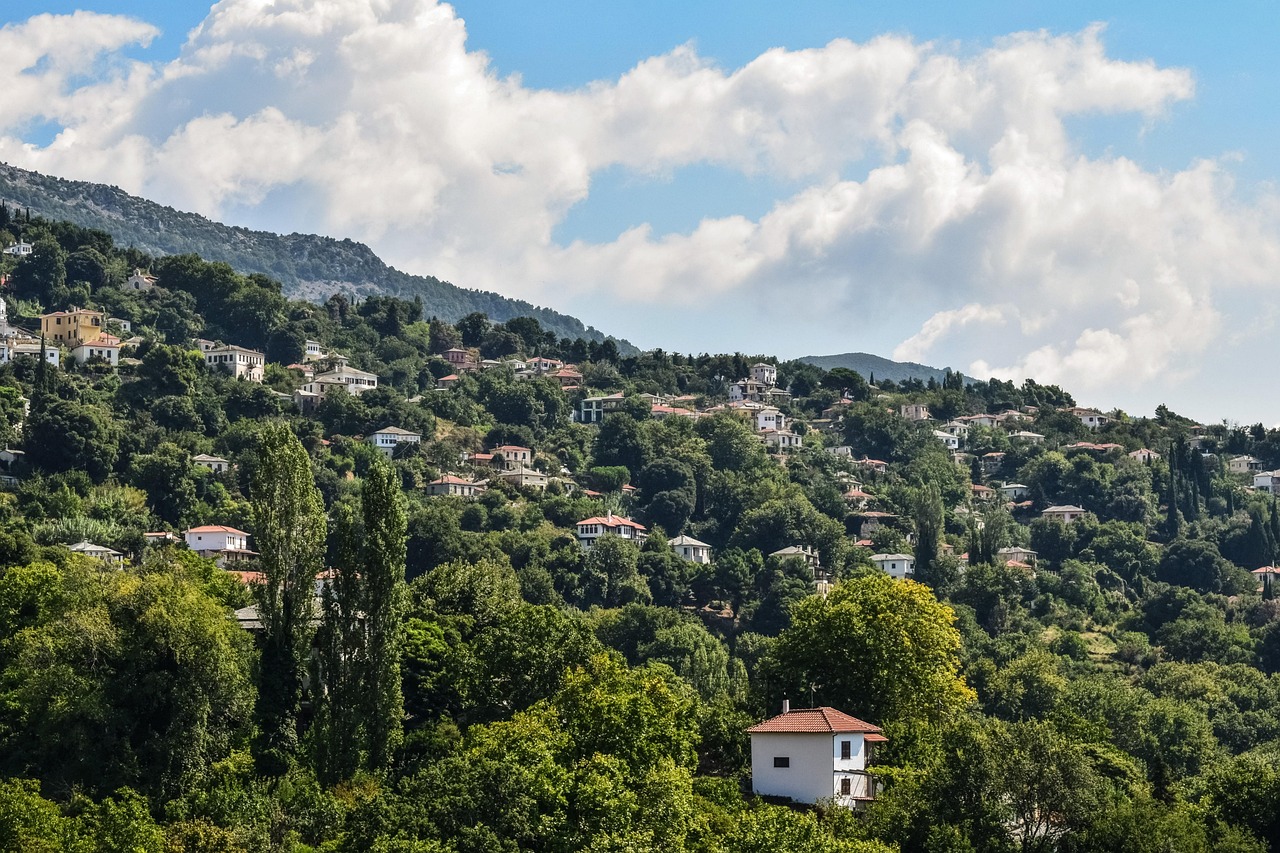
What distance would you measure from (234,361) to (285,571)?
6623 cm

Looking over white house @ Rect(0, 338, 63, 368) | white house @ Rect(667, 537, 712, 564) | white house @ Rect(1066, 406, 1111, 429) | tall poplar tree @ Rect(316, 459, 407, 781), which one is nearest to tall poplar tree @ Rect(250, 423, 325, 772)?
tall poplar tree @ Rect(316, 459, 407, 781)

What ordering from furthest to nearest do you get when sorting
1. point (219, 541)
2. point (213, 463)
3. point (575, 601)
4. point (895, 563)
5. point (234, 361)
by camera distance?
point (234, 361)
point (895, 563)
point (213, 463)
point (575, 601)
point (219, 541)

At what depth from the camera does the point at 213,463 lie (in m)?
90.3

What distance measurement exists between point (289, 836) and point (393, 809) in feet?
15.7

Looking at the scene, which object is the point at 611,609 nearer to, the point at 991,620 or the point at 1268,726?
the point at 991,620

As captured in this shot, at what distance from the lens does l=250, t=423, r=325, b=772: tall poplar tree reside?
144 feet

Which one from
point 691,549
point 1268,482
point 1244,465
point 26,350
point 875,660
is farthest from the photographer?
point 1244,465

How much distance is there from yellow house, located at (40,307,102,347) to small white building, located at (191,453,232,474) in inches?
836

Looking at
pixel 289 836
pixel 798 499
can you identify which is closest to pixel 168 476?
pixel 798 499

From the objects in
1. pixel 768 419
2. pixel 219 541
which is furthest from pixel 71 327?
pixel 768 419

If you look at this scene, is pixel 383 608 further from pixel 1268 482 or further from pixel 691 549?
pixel 1268 482

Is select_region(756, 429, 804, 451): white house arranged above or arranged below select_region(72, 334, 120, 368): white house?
below

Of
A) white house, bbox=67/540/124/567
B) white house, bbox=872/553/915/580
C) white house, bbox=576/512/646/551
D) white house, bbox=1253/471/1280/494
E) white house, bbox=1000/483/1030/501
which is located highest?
white house, bbox=1253/471/1280/494

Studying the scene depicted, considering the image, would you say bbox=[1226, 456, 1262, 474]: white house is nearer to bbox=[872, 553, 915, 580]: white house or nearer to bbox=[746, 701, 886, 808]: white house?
bbox=[872, 553, 915, 580]: white house
